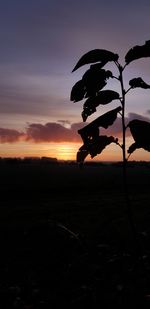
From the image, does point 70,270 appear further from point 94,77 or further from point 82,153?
point 94,77

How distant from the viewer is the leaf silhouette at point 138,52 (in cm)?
443

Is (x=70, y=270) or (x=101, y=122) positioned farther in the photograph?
(x=70, y=270)

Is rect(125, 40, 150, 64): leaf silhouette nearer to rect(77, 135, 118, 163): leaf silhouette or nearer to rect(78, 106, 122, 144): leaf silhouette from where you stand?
rect(78, 106, 122, 144): leaf silhouette

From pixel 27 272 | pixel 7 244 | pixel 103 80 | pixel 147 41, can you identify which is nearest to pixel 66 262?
pixel 27 272

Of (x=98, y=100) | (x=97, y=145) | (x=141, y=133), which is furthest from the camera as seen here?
(x=97, y=145)

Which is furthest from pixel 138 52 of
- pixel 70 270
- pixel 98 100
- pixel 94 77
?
pixel 70 270

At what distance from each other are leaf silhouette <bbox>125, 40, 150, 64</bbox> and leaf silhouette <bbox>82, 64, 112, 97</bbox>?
247 millimetres

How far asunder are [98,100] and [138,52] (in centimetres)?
65

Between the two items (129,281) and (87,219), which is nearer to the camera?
(129,281)

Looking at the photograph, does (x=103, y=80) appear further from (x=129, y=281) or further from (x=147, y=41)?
(x=129, y=281)

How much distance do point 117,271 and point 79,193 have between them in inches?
748

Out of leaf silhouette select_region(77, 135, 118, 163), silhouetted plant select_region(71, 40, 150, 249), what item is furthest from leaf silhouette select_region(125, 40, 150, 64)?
leaf silhouette select_region(77, 135, 118, 163)

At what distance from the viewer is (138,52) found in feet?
14.6

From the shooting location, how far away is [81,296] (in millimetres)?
5832
